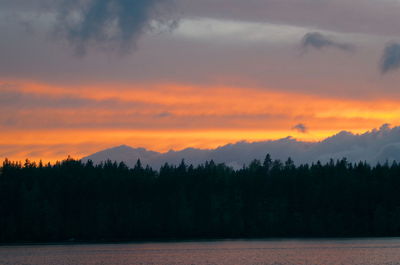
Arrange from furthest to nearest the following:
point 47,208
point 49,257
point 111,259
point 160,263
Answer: point 47,208
point 49,257
point 111,259
point 160,263

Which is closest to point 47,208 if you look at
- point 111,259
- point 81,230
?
point 81,230

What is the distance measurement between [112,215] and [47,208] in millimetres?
17333

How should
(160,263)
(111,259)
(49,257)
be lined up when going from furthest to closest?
(49,257) → (111,259) → (160,263)

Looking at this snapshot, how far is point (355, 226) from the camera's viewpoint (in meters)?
196

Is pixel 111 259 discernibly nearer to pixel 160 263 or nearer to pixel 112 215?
pixel 160 263

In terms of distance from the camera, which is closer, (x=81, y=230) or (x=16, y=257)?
(x=16, y=257)

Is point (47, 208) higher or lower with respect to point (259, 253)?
higher

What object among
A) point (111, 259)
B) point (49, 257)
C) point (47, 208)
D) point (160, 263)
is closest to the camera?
point (160, 263)

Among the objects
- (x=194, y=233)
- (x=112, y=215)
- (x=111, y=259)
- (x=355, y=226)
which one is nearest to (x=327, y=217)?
(x=355, y=226)

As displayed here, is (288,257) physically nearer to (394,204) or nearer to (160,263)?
(160,263)

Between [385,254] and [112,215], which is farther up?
[112,215]

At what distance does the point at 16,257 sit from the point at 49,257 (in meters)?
5.73

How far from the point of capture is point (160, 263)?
11175cm

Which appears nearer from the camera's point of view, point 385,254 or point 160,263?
point 160,263
